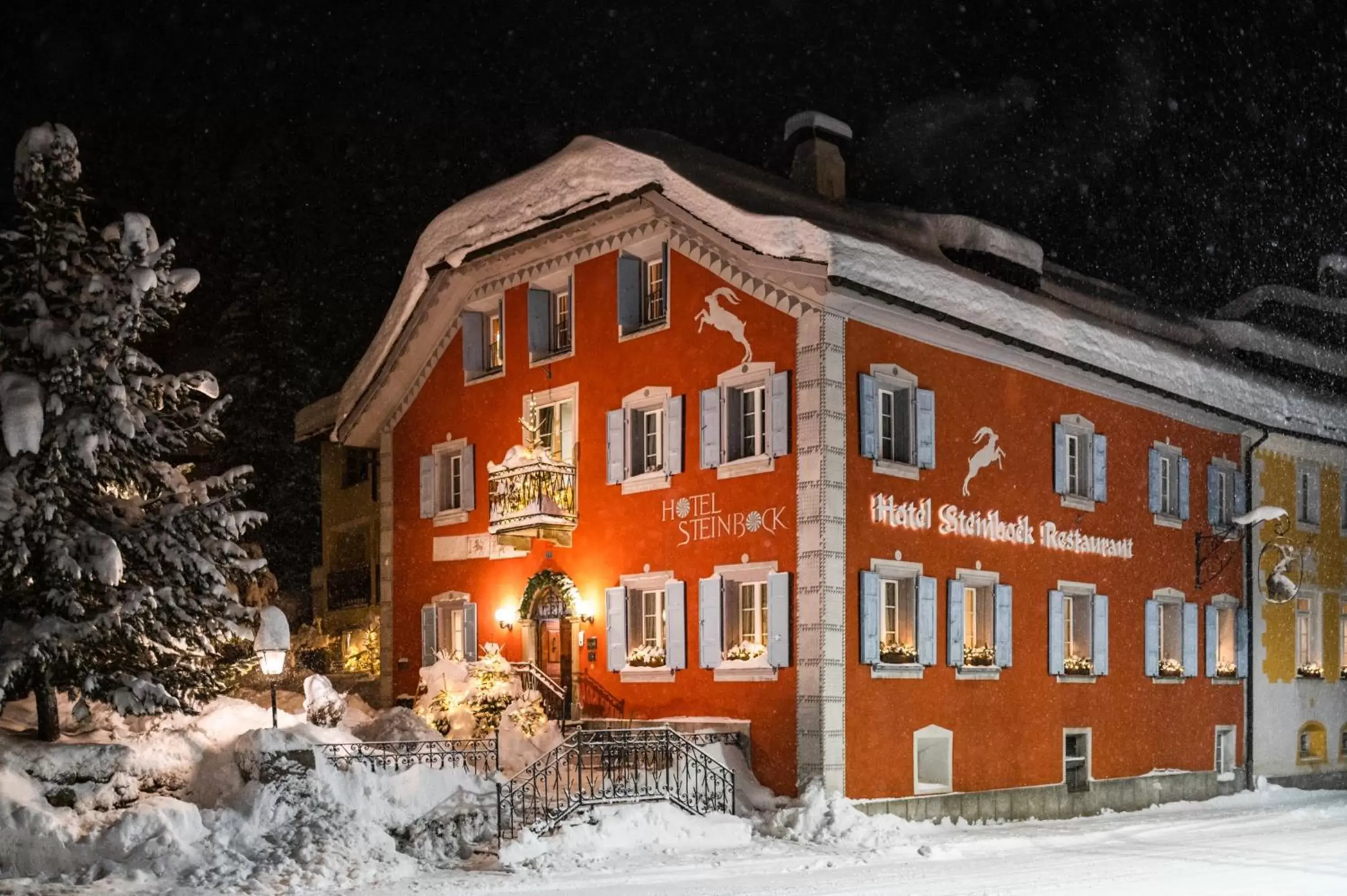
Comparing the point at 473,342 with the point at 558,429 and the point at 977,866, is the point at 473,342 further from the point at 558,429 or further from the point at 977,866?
the point at 977,866

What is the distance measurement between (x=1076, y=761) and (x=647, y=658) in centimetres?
784

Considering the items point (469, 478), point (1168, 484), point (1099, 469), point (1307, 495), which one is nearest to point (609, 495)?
point (469, 478)

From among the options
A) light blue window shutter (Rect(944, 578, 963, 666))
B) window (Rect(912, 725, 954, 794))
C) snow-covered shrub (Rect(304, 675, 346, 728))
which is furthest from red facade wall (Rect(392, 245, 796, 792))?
snow-covered shrub (Rect(304, 675, 346, 728))

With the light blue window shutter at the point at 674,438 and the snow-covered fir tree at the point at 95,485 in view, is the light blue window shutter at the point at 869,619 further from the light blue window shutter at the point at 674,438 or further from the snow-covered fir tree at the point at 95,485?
the snow-covered fir tree at the point at 95,485

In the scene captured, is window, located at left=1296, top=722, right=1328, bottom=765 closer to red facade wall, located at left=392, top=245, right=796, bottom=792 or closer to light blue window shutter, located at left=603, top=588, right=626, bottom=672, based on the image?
Result: red facade wall, located at left=392, top=245, right=796, bottom=792

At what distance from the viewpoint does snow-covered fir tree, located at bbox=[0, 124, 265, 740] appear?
16.2m

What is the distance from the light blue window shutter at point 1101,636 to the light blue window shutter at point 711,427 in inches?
313

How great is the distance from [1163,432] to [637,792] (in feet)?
47.4

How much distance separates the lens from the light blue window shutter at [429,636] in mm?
26312

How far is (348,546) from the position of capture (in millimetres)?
32312

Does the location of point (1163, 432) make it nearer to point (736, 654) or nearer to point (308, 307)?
point (736, 654)

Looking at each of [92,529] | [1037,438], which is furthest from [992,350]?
[92,529]

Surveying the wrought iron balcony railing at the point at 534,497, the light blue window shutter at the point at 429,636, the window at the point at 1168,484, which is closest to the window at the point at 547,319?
the wrought iron balcony railing at the point at 534,497

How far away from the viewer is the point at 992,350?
22.3 metres
